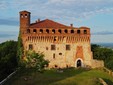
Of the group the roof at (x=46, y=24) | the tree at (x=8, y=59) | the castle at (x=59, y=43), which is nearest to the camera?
the tree at (x=8, y=59)

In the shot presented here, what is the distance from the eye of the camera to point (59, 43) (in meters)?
57.3

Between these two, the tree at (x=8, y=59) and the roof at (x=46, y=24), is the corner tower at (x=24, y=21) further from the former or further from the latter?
the tree at (x=8, y=59)

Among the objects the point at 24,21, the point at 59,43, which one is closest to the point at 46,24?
the point at 24,21

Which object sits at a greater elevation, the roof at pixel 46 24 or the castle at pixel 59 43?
the roof at pixel 46 24

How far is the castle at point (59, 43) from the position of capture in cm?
5688

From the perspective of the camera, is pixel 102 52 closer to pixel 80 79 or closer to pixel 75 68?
pixel 75 68

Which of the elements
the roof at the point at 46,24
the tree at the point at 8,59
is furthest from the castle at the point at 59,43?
the tree at the point at 8,59

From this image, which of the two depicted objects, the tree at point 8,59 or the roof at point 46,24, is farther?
the roof at point 46,24

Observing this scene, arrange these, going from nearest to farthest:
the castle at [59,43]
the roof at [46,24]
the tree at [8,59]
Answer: the tree at [8,59] → the castle at [59,43] → the roof at [46,24]

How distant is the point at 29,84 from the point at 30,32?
840 inches

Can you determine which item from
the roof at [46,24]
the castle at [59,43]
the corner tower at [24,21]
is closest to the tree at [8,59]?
the castle at [59,43]

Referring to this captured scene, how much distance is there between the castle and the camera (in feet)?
187

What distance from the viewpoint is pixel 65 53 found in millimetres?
57250

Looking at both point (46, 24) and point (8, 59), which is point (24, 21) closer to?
point (46, 24)
